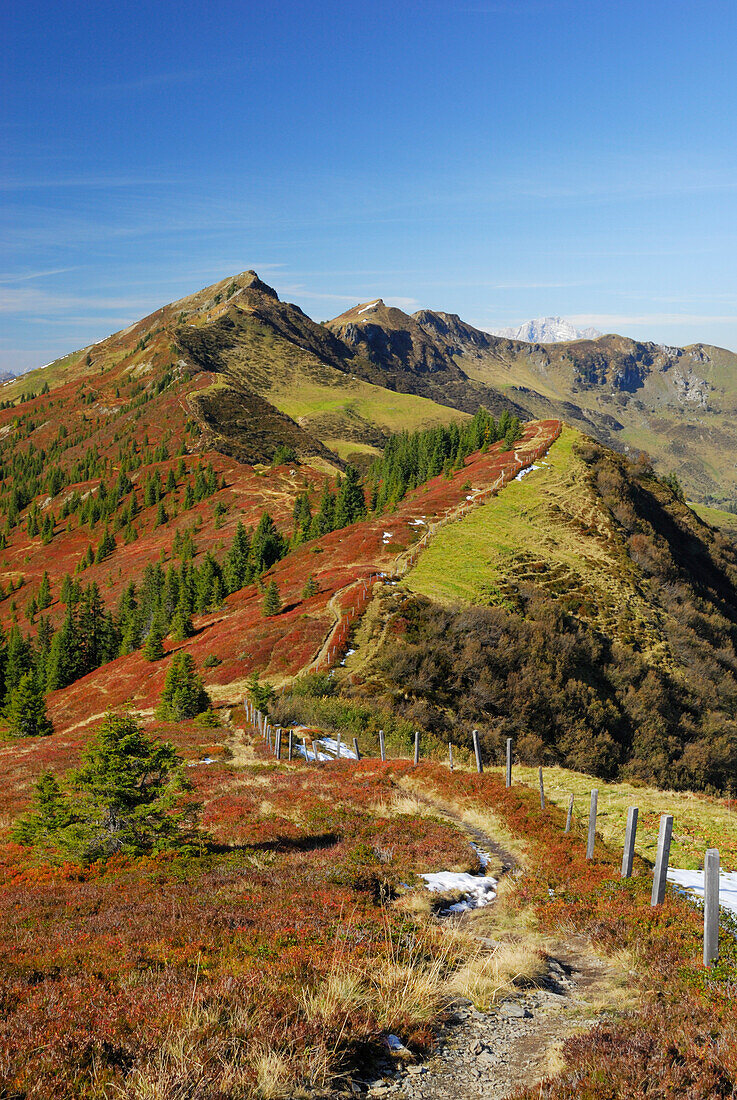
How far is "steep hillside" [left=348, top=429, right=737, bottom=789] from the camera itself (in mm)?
36406

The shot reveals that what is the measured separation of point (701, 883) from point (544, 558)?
43.5 m

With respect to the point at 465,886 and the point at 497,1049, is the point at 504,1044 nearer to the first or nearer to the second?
the point at 497,1049

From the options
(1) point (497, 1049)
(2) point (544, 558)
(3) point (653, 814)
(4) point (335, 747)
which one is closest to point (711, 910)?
(1) point (497, 1049)

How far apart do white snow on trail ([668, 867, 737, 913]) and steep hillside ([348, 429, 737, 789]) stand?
19.0 metres

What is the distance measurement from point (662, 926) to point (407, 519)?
57.6m

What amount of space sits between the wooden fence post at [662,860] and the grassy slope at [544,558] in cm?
3467

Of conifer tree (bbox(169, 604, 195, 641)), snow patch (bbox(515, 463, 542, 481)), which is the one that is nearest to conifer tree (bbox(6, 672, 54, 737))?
conifer tree (bbox(169, 604, 195, 641))

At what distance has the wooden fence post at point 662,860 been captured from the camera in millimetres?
9836

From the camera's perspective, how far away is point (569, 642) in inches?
1684

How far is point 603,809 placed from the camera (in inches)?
741

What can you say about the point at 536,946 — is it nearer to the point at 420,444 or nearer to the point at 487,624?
the point at 487,624

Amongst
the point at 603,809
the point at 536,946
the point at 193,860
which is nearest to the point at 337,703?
the point at 603,809

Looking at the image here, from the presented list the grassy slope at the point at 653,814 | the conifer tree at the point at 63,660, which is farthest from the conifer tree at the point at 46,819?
the conifer tree at the point at 63,660

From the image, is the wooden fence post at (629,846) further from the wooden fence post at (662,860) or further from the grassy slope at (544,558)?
the grassy slope at (544,558)
